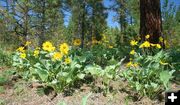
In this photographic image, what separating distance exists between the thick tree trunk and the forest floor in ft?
9.04

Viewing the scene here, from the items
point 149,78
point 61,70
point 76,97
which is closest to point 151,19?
point 149,78

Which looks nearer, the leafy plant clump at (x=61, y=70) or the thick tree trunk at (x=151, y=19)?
the leafy plant clump at (x=61, y=70)

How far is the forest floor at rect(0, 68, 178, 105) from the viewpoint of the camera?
440cm

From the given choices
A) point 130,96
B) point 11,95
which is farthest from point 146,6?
point 11,95

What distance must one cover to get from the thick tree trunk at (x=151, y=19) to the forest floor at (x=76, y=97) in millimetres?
2757

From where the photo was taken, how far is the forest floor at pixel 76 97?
4398 millimetres

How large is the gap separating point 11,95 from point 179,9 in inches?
738

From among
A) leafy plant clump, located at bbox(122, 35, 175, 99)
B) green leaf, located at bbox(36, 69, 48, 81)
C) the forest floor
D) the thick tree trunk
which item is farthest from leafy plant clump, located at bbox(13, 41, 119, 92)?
the thick tree trunk

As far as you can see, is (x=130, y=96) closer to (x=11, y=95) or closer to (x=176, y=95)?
(x=11, y=95)

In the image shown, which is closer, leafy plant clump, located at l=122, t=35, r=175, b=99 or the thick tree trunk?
leafy plant clump, located at l=122, t=35, r=175, b=99

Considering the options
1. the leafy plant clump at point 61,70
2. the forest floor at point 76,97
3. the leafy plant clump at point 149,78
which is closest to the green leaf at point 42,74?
the leafy plant clump at point 61,70

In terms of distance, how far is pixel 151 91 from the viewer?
4.37 m

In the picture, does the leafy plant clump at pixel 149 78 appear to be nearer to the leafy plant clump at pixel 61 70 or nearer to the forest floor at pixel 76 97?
the forest floor at pixel 76 97

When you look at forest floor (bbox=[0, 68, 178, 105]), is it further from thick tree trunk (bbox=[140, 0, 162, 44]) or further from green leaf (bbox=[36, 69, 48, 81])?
thick tree trunk (bbox=[140, 0, 162, 44])
